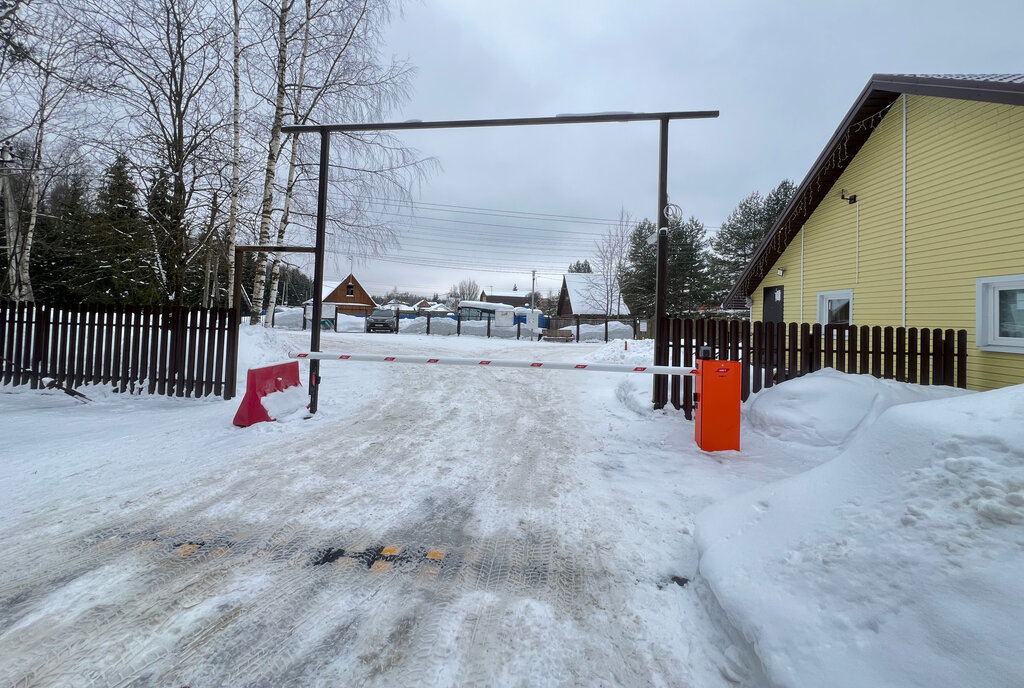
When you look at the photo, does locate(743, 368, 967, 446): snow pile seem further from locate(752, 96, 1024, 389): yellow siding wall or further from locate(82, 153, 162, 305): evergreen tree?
locate(82, 153, 162, 305): evergreen tree

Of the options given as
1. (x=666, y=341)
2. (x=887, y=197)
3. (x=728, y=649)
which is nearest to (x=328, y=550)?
(x=728, y=649)

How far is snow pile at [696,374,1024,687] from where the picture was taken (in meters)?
1.63

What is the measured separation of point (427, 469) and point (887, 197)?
1060cm

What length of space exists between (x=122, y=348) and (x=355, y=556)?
7.36m

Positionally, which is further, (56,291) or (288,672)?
(56,291)

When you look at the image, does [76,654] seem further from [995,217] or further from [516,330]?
[516,330]

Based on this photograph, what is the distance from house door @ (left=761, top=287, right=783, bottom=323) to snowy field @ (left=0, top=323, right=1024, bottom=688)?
35.0ft

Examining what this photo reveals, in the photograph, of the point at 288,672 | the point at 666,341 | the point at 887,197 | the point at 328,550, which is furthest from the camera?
the point at 887,197

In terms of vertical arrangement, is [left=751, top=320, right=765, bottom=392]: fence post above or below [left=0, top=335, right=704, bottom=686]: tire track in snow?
above

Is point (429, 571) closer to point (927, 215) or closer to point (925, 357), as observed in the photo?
point (925, 357)

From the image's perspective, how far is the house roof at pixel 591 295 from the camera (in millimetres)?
39469

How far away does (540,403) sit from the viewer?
26.2 feet

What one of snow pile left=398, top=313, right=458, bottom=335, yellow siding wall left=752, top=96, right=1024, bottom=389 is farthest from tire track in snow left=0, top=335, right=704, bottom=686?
snow pile left=398, top=313, right=458, bottom=335

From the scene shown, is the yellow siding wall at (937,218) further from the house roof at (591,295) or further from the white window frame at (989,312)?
the house roof at (591,295)
